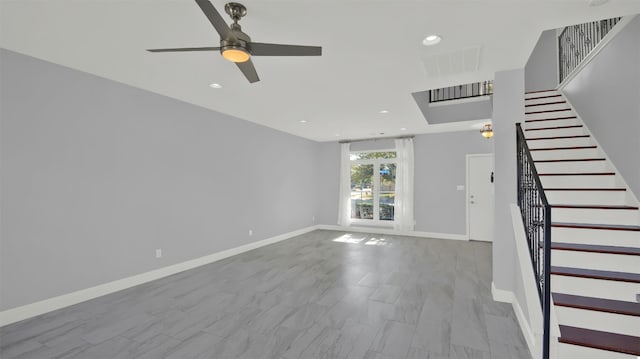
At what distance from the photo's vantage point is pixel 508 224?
3.09 m

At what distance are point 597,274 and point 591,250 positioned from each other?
0.68 feet

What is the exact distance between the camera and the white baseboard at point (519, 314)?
85.6 inches

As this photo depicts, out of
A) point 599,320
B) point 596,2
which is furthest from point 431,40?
point 599,320

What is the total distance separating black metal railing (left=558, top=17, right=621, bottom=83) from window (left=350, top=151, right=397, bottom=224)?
3.92m

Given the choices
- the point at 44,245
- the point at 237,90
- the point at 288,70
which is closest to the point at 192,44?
the point at 288,70

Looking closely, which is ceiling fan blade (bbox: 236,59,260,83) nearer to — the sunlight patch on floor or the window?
the sunlight patch on floor

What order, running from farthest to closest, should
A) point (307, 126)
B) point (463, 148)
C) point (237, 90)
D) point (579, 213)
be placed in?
1. point (463, 148)
2. point (307, 126)
3. point (237, 90)
4. point (579, 213)

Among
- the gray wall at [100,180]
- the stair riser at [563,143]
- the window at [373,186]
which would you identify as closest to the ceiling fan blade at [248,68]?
the gray wall at [100,180]

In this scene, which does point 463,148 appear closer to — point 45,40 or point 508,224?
point 508,224

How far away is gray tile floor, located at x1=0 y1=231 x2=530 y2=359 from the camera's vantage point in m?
2.25

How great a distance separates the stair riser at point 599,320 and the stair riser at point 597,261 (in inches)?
18.8

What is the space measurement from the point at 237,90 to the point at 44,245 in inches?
113

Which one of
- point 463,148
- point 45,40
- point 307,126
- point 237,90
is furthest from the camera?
point 463,148

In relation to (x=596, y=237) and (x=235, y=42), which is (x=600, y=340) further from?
(x=235, y=42)
